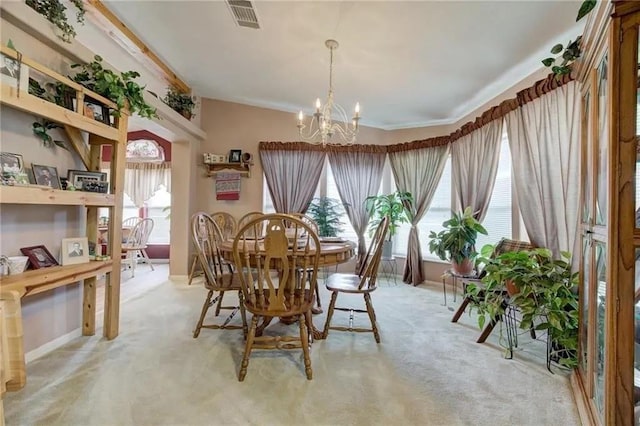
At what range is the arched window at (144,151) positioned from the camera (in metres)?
5.70

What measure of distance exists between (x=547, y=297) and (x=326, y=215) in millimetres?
2996

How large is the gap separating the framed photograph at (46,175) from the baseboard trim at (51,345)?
1.15 metres

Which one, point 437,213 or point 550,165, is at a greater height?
point 550,165

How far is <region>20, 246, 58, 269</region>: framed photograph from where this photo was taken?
1.89 metres

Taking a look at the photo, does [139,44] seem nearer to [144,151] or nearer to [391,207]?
[144,151]

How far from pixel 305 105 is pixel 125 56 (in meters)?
2.31

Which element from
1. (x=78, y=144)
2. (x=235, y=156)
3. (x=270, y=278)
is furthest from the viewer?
(x=235, y=156)

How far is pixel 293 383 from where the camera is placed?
5.61 ft

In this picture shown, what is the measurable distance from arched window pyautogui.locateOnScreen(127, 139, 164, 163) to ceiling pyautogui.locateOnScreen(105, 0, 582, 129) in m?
2.36

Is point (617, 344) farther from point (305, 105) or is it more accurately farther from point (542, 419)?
point (305, 105)

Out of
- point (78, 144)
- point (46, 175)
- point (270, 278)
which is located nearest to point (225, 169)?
point (78, 144)

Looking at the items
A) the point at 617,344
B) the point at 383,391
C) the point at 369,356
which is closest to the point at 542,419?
the point at 617,344

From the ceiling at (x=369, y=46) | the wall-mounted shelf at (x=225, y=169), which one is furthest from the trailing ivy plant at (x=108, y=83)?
the wall-mounted shelf at (x=225, y=169)

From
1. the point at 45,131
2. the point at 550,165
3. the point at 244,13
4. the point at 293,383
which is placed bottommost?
the point at 293,383
